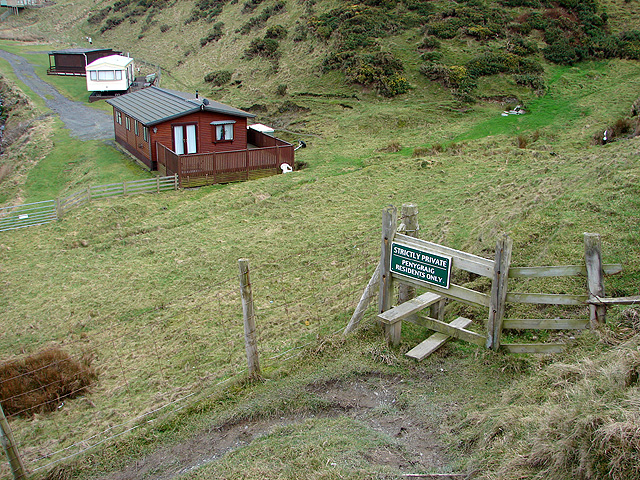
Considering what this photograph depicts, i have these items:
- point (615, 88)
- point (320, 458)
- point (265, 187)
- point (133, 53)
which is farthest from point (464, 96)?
point (133, 53)

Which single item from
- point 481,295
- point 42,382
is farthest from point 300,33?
point 481,295

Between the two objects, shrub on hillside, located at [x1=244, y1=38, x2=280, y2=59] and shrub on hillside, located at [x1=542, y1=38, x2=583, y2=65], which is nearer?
shrub on hillside, located at [x1=542, y1=38, x2=583, y2=65]

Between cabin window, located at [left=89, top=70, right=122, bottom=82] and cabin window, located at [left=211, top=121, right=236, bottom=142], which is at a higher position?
cabin window, located at [left=89, top=70, right=122, bottom=82]

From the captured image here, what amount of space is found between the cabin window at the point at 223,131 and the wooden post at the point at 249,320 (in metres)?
23.2

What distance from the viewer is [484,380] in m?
7.65

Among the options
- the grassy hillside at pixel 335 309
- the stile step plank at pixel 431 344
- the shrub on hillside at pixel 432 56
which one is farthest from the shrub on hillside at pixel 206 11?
the stile step plank at pixel 431 344

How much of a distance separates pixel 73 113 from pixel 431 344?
1714 inches

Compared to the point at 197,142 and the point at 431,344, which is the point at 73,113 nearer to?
the point at 197,142

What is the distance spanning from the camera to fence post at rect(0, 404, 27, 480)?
23.8 feet

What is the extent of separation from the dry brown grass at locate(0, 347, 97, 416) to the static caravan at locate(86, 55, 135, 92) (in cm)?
4239

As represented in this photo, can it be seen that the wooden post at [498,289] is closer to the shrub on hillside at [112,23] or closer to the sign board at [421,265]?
the sign board at [421,265]

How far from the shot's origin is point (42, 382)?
10766 millimetres

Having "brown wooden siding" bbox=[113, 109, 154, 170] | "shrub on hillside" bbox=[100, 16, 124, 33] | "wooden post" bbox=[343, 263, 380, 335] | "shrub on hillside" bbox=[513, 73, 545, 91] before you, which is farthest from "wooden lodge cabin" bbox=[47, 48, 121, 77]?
"wooden post" bbox=[343, 263, 380, 335]

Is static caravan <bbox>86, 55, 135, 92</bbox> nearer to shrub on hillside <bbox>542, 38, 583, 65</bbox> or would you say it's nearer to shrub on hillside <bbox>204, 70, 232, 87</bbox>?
shrub on hillside <bbox>204, 70, 232, 87</bbox>
